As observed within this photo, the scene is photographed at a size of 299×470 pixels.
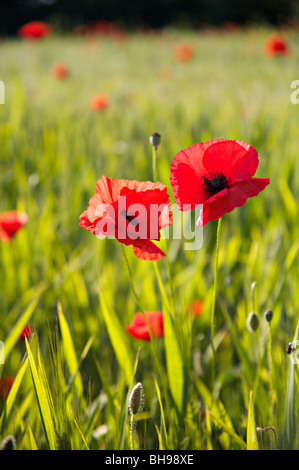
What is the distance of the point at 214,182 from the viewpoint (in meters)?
0.33

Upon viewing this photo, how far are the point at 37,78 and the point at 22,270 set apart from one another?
5.44 feet

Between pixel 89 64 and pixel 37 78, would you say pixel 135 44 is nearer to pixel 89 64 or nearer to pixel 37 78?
pixel 89 64

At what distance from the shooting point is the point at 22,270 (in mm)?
813

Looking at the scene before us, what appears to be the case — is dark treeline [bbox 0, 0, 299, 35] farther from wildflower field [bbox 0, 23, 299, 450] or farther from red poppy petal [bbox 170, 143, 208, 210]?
red poppy petal [bbox 170, 143, 208, 210]

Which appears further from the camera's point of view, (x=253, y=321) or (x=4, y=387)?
(x=4, y=387)

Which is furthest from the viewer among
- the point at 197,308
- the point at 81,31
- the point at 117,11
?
the point at 117,11

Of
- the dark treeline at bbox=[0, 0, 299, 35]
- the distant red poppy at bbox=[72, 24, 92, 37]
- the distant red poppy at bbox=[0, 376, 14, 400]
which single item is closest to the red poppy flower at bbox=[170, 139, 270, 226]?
the distant red poppy at bbox=[0, 376, 14, 400]

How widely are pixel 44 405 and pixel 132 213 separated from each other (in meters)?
0.17

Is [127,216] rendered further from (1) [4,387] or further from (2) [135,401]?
(1) [4,387]

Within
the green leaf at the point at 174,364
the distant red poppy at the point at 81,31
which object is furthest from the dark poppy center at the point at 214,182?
the distant red poppy at the point at 81,31

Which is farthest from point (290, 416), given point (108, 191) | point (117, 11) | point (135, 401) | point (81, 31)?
point (117, 11)

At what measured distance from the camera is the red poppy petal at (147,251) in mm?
326

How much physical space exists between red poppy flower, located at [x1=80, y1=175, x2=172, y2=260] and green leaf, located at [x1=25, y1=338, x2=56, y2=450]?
0.12 meters

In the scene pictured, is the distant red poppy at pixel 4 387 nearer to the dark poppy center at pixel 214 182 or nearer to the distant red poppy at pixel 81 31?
the dark poppy center at pixel 214 182
